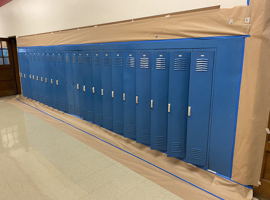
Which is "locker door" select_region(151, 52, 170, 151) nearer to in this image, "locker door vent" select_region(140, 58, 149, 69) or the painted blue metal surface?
"locker door vent" select_region(140, 58, 149, 69)

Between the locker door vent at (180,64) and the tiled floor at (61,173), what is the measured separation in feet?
5.68

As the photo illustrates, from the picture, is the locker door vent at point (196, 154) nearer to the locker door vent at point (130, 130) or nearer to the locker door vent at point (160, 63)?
the locker door vent at point (130, 130)

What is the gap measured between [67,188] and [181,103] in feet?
6.73

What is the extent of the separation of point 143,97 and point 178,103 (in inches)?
28.6

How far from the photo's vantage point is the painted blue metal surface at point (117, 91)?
3.92m

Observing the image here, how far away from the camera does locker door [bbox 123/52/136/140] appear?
12.1ft

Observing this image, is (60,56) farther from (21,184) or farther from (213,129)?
(213,129)

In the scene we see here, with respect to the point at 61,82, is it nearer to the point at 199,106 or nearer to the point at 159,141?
the point at 159,141

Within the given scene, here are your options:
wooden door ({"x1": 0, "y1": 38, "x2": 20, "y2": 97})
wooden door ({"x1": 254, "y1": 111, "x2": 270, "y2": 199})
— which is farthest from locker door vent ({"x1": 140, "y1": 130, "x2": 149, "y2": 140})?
wooden door ({"x1": 0, "y1": 38, "x2": 20, "y2": 97})

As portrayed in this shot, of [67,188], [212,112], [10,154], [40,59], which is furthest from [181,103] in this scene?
[40,59]

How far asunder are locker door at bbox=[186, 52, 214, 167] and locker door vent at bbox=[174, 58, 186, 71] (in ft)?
0.47

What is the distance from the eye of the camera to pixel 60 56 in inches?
216

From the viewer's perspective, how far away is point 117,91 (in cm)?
409

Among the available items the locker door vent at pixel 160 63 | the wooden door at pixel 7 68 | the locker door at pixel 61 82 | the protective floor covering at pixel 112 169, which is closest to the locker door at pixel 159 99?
the locker door vent at pixel 160 63
